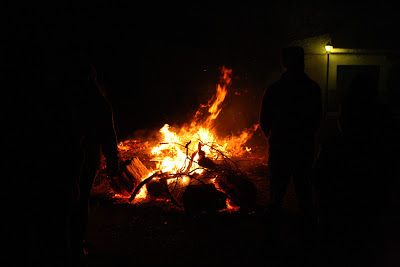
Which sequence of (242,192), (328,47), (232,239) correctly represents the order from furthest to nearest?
1. (328,47)
2. (242,192)
3. (232,239)

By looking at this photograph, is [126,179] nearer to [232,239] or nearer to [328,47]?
[232,239]

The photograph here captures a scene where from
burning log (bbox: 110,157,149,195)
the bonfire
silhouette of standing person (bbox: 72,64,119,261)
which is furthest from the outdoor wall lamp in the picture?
silhouette of standing person (bbox: 72,64,119,261)

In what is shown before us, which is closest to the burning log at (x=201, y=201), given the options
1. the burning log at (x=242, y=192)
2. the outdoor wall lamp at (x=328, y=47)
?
the burning log at (x=242, y=192)

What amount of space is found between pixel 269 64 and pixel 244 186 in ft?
20.3

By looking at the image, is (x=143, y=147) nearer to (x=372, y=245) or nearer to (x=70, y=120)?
(x=70, y=120)

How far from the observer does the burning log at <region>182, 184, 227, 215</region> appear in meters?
4.76

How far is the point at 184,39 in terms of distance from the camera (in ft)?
36.0

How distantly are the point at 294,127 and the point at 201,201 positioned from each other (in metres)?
1.93

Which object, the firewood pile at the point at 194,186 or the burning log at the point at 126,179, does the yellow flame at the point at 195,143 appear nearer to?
the firewood pile at the point at 194,186

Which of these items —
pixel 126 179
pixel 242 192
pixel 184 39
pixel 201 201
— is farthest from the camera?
pixel 184 39

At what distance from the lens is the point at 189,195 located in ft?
15.8

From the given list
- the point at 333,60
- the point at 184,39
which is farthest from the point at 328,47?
the point at 184,39

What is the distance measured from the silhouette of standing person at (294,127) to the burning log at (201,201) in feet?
4.04

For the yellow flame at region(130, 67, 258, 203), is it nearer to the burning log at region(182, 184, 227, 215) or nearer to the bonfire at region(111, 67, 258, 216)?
the bonfire at region(111, 67, 258, 216)
